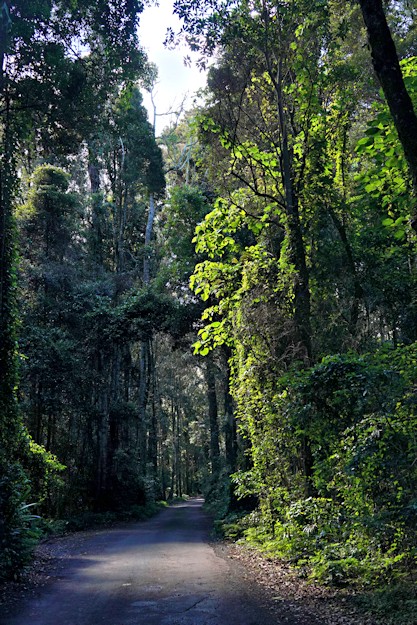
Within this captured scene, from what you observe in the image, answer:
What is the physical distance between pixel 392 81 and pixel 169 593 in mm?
6969

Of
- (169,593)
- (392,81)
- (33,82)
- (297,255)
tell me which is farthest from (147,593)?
(33,82)

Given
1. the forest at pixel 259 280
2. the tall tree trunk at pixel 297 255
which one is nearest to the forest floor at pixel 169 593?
the forest at pixel 259 280

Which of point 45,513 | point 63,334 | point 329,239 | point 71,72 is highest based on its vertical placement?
point 71,72

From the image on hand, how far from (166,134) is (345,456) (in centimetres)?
3315

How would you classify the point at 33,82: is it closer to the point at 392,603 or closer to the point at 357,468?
the point at 357,468

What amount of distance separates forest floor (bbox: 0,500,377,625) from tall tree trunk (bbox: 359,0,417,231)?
4703 millimetres

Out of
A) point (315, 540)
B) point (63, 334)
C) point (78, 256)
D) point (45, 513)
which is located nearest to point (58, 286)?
point (63, 334)

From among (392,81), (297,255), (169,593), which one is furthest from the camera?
(297,255)

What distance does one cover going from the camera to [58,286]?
71.5ft

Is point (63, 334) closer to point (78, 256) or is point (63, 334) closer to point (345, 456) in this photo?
point (78, 256)

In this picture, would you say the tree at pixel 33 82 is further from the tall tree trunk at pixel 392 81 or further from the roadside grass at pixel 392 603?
the tall tree trunk at pixel 392 81

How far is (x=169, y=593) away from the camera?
23.5 feet

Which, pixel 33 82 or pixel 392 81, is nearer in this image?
pixel 392 81

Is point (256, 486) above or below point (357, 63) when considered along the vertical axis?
below
